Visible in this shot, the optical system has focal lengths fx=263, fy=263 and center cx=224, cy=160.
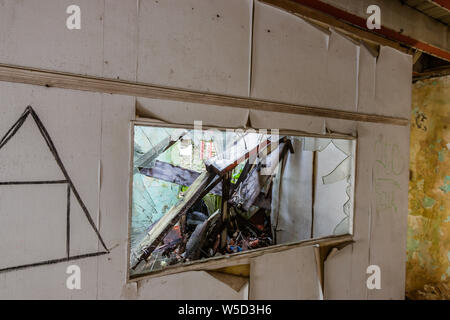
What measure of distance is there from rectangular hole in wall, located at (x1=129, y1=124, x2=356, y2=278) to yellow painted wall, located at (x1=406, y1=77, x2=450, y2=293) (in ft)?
5.71

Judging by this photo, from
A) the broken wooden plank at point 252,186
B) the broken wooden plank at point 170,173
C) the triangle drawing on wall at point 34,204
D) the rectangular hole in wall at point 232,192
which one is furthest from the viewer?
the broken wooden plank at point 252,186

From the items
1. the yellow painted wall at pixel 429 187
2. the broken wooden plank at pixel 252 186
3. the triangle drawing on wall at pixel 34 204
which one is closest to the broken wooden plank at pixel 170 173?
the broken wooden plank at pixel 252 186

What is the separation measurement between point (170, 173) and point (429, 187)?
339cm

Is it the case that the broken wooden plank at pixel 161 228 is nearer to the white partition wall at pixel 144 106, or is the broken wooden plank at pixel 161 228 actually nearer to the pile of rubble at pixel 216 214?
the pile of rubble at pixel 216 214

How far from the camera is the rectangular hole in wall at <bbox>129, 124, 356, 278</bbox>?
2.16 metres

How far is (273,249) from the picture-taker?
204 centimetres

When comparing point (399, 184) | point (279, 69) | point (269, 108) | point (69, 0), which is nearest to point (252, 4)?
point (279, 69)

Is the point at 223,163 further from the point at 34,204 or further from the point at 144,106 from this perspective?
the point at 34,204

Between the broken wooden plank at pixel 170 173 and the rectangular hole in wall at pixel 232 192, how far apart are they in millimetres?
11

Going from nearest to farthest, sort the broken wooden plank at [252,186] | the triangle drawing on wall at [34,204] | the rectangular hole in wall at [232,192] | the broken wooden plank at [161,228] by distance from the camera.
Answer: the triangle drawing on wall at [34,204]
the broken wooden plank at [161,228]
the rectangular hole in wall at [232,192]
the broken wooden plank at [252,186]

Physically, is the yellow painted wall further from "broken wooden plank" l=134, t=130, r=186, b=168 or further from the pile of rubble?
"broken wooden plank" l=134, t=130, r=186, b=168

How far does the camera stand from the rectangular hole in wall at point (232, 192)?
7.09ft

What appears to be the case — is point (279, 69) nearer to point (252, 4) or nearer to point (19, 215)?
point (252, 4)

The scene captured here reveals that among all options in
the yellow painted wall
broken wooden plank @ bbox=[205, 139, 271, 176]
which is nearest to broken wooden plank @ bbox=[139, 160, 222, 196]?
broken wooden plank @ bbox=[205, 139, 271, 176]
